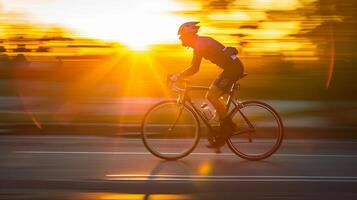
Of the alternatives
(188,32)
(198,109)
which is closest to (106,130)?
(198,109)

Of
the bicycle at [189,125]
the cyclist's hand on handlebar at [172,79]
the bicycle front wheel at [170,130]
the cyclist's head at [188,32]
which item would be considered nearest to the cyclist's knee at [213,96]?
the bicycle at [189,125]

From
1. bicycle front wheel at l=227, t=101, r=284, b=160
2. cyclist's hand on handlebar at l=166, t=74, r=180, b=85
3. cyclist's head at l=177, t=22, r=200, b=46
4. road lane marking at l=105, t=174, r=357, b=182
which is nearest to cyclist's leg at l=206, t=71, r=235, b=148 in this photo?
bicycle front wheel at l=227, t=101, r=284, b=160

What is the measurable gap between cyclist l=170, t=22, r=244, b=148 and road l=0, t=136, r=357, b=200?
0.69 metres

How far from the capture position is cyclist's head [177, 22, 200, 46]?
Answer: 8.01m

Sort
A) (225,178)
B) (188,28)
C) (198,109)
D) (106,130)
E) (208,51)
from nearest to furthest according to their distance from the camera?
(225,178) < (188,28) < (208,51) < (198,109) < (106,130)

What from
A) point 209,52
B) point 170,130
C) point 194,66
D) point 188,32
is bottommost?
point 170,130

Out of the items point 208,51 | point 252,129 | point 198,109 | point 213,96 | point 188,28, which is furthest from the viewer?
point 252,129

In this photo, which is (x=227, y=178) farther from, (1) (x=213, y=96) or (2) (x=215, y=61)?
(2) (x=215, y=61)

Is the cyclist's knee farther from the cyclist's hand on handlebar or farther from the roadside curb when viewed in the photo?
the roadside curb

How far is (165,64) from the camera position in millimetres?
14969

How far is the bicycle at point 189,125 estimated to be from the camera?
8375 mm

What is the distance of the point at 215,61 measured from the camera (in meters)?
8.19

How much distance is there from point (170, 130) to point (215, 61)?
3.47ft

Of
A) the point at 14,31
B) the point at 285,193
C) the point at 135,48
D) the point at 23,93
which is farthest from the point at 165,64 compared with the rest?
the point at 285,193
